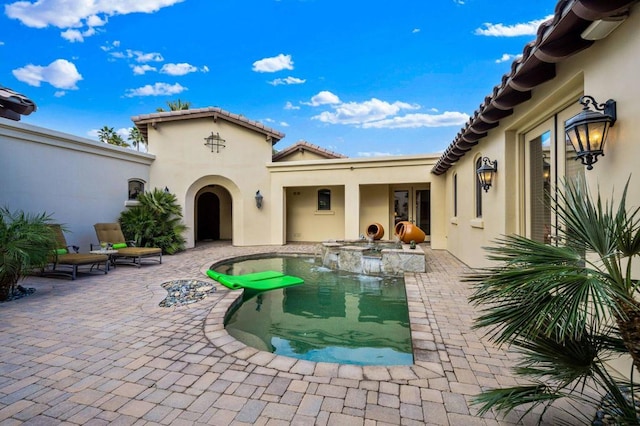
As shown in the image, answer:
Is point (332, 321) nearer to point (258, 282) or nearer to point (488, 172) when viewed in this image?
point (258, 282)

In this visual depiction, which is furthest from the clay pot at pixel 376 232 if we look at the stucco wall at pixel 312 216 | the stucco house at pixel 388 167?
the stucco wall at pixel 312 216

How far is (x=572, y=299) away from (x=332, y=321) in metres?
4.01

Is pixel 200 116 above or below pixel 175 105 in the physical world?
below

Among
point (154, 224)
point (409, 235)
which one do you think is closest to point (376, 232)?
point (409, 235)

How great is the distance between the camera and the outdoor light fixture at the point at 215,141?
13828 mm

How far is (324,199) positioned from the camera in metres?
16.0

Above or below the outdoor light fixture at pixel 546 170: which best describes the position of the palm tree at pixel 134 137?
above

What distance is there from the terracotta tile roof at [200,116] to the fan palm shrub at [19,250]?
28.4 feet

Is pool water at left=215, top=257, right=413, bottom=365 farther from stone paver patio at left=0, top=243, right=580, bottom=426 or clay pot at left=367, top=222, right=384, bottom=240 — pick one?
clay pot at left=367, top=222, right=384, bottom=240

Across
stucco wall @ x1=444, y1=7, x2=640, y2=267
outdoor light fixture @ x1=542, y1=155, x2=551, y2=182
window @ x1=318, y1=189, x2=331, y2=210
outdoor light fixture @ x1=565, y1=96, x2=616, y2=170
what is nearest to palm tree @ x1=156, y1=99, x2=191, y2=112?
window @ x1=318, y1=189, x2=331, y2=210

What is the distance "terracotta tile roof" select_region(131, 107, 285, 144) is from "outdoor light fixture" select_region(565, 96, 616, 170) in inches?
490

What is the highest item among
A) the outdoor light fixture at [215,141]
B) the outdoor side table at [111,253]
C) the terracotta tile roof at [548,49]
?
the outdoor light fixture at [215,141]

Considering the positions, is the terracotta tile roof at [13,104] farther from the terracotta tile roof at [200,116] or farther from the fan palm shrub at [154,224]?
the terracotta tile roof at [200,116]

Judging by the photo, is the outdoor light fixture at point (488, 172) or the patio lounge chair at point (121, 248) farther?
the patio lounge chair at point (121, 248)
